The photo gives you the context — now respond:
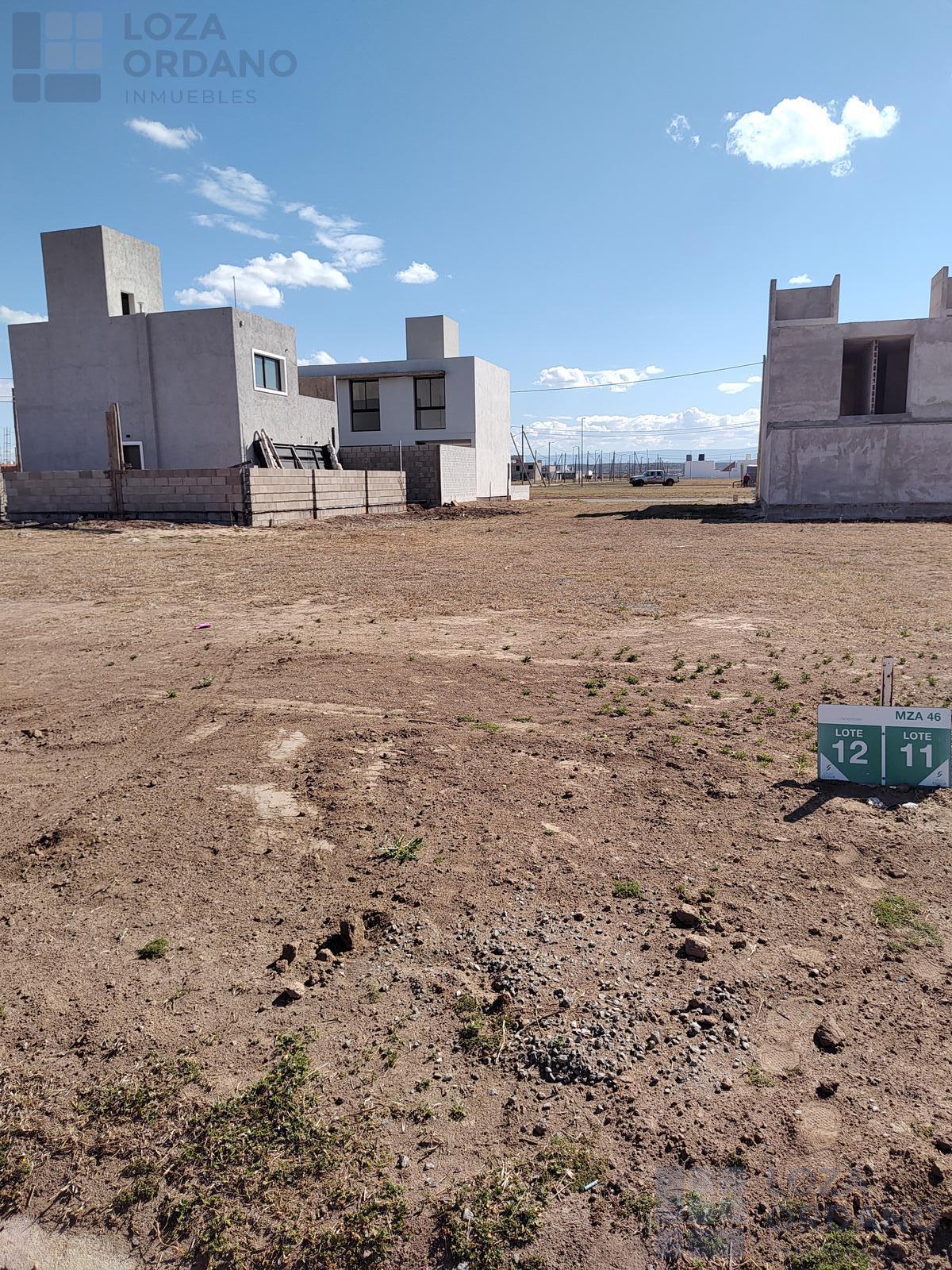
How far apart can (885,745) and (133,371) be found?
2651cm

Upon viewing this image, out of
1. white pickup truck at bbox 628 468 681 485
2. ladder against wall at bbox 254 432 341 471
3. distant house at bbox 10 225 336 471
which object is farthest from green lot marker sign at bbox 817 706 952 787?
white pickup truck at bbox 628 468 681 485

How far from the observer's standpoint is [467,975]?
2861mm

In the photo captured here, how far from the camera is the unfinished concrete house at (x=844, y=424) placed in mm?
27047

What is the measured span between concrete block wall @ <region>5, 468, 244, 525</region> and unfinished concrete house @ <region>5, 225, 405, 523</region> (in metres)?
2.21

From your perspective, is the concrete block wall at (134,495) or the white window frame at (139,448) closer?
the concrete block wall at (134,495)

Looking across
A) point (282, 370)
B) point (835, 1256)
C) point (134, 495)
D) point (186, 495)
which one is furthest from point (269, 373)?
point (835, 1256)

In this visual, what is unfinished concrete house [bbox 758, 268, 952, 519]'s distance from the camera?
27.0 meters

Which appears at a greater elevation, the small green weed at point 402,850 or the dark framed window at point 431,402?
the dark framed window at point 431,402

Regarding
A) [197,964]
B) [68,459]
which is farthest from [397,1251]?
[68,459]

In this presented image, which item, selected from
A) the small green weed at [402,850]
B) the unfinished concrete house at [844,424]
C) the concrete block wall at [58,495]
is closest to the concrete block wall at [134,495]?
the concrete block wall at [58,495]

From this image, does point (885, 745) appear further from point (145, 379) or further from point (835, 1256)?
point (145, 379)

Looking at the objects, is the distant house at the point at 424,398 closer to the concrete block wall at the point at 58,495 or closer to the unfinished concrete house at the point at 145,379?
the unfinished concrete house at the point at 145,379

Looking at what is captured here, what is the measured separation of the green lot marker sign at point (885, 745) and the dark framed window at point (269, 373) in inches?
976

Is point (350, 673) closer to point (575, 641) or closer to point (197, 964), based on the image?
point (575, 641)
